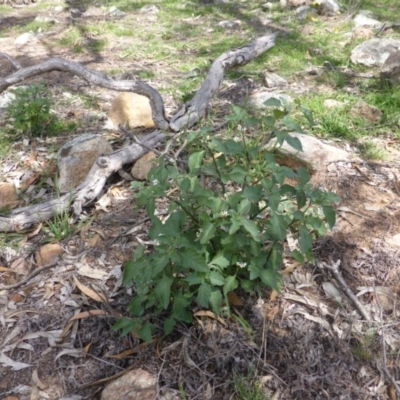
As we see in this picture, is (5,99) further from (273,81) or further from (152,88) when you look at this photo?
(273,81)

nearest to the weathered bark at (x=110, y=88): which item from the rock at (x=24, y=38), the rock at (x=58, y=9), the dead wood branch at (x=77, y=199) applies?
the dead wood branch at (x=77, y=199)

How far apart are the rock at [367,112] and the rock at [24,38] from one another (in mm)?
5241

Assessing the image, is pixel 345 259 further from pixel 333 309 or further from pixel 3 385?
pixel 3 385

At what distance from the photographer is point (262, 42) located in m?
4.74

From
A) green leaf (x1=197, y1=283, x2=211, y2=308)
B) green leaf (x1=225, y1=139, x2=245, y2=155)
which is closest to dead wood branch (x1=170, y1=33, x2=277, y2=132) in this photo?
green leaf (x1=225, y1=139, x2=245, y2=155)

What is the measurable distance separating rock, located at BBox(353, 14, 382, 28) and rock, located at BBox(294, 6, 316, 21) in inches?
30.1

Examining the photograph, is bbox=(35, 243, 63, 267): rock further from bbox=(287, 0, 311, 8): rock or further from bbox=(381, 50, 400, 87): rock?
bbox=(287, 0, 311, 8): rock

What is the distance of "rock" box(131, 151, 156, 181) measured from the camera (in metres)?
3.44

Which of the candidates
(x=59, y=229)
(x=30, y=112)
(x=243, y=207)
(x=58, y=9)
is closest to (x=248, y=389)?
(x=243, y=207)

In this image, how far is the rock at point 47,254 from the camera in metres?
2.88

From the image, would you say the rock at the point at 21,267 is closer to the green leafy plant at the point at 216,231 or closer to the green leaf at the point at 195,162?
the green leafy plant at the point at 216,231

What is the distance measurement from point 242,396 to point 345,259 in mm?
1075

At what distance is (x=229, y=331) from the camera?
2264 millimetres

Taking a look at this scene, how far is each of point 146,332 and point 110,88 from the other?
2.33 m
